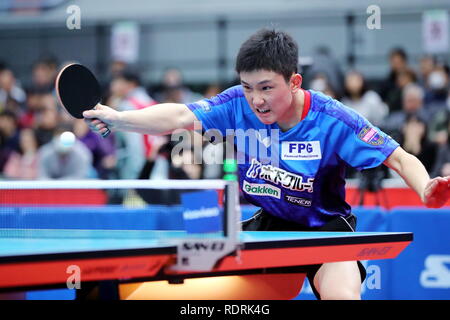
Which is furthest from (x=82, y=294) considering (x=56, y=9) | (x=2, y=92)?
(x=56, y=9)

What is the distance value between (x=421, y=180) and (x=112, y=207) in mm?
3394

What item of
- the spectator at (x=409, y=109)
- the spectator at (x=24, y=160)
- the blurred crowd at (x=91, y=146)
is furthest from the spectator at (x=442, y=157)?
the spectator at (x=24, y=160)

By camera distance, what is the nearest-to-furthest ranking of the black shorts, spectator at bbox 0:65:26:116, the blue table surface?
the blue table surface → the black shorts → spectator at bbox 0:65:26:116

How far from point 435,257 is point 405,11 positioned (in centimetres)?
689

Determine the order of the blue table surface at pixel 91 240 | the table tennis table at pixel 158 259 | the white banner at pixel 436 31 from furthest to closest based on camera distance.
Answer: the white banner at pixel 436 31
the blue table surface at pixel 91 240
the table tennis table at pixel 158 259

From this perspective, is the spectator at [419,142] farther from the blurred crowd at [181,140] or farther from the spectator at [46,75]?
the spectator at [46,75]

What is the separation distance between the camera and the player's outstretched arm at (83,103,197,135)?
355 centimetres

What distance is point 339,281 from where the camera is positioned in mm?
3348

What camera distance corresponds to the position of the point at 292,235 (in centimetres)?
326

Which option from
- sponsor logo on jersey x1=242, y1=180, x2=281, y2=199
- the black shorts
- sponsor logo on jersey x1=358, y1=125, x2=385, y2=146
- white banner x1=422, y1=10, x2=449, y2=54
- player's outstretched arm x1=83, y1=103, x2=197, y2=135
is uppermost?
white banner x1=422, y1=10, x2=449, y2=54

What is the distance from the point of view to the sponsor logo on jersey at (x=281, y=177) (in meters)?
3.72

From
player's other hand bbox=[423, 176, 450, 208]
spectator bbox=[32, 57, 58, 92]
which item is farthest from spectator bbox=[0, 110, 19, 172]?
player's other hand bbox=[423, 176, 450, 208]

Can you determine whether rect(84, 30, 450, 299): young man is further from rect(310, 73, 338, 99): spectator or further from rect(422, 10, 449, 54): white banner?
rect(422, 10, 449, 54): white banner

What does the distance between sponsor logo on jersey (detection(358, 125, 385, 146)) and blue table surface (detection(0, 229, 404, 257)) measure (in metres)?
0.60
